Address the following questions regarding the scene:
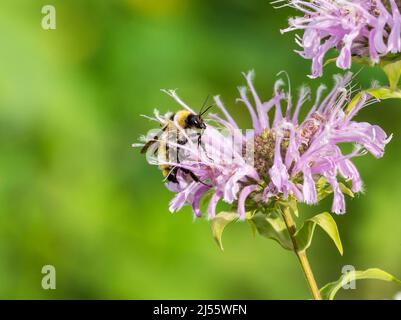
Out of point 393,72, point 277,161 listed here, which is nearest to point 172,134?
point 277,161

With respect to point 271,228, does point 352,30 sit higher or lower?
higher

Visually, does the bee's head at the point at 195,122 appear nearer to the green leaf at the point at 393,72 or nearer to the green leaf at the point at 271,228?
the green leaf at the point at 271,228

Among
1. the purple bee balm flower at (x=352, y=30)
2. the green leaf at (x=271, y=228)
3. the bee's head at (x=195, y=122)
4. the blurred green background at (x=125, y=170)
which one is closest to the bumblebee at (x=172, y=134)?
the bee's head at (x=195, y=122)

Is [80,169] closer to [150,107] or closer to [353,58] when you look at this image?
[150,107]

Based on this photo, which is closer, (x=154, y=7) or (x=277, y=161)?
(x=277, y=161)

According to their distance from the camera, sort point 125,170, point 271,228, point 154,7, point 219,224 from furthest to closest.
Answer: point 154,7 → point 125,170 → point 271,228 → point 219,224

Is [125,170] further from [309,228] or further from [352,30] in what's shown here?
[352,30]

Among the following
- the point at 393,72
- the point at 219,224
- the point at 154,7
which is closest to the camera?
the point at 393,72
